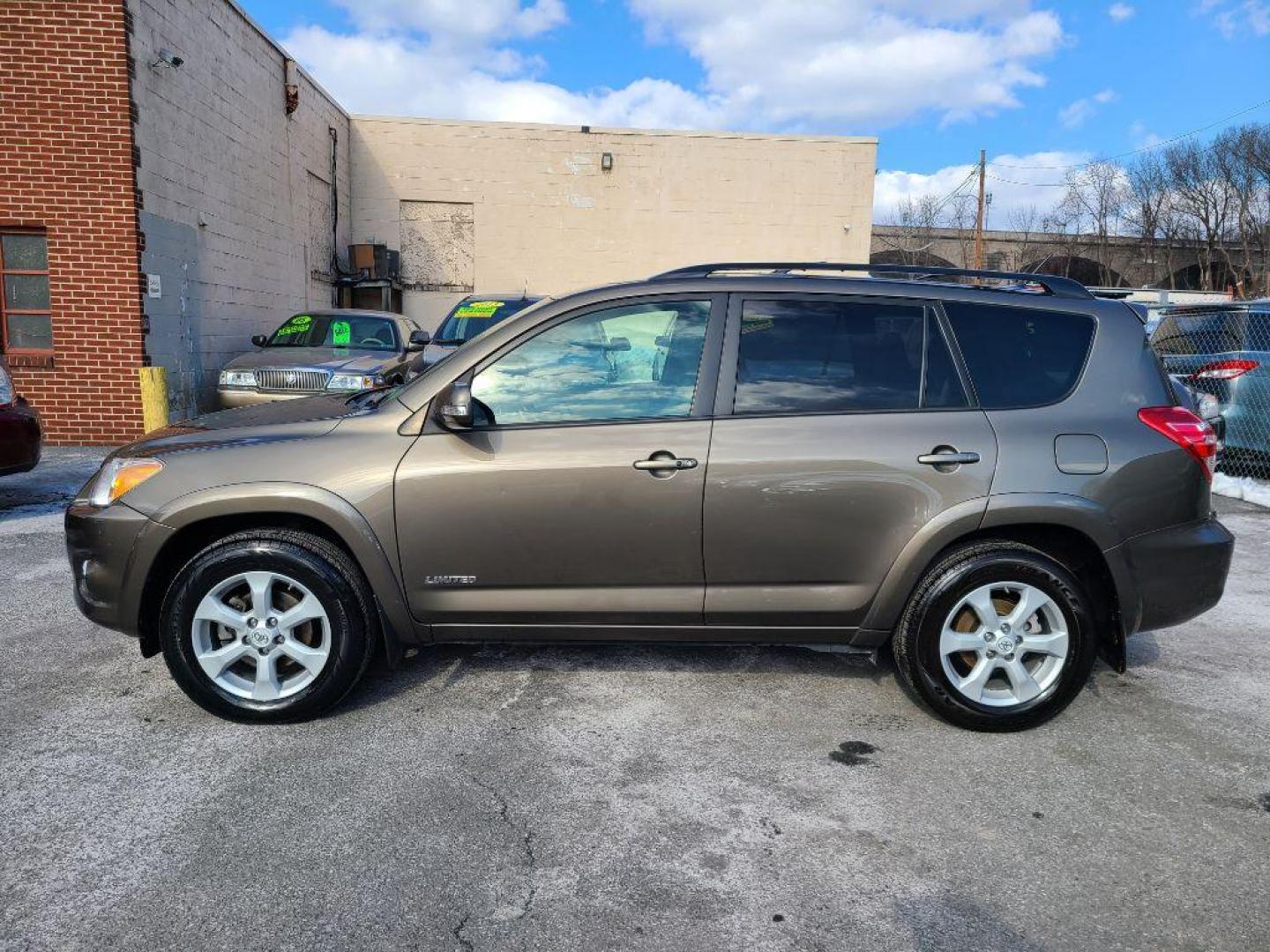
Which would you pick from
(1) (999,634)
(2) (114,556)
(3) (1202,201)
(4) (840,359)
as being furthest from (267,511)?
(3) (1202,201)

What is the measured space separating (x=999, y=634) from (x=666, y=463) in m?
1.45

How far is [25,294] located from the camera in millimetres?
10656

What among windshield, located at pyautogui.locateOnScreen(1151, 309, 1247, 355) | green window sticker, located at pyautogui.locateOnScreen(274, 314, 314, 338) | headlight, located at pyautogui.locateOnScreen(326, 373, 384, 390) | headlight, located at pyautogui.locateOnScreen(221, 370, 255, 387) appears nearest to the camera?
windshield, located at pyautogui.locateOnScreen(1151, 309, 1247, 355)

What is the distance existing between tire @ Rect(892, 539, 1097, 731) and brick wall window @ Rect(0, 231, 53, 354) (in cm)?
1093

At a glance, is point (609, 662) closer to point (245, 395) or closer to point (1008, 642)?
point (1008, 642)

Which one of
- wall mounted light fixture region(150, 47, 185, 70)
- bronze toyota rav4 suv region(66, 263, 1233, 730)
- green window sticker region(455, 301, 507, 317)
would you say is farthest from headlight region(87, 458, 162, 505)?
wall mounted light fixture region(150, 47, 185, 70)

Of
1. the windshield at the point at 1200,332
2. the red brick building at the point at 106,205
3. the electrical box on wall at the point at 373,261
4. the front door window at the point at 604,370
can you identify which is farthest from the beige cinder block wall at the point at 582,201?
the front door window at the point at 604,370

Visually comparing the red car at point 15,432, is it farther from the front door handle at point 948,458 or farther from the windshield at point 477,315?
the front door handle at point 948,458

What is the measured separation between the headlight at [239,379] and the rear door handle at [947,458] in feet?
26.5

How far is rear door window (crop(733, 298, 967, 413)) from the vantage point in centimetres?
356

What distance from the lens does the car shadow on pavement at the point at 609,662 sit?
13.4 feet

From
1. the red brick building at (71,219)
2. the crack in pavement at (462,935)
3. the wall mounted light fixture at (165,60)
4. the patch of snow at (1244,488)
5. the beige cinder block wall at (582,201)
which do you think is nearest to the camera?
the crack in pavement at (462,935)

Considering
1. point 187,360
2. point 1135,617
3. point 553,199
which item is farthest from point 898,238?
point 1135,617

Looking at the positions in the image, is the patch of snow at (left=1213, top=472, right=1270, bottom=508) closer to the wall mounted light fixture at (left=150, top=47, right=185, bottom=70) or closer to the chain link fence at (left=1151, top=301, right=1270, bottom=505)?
the chain link fence at (left=1151, top=301, right=1270, bottom=505)
